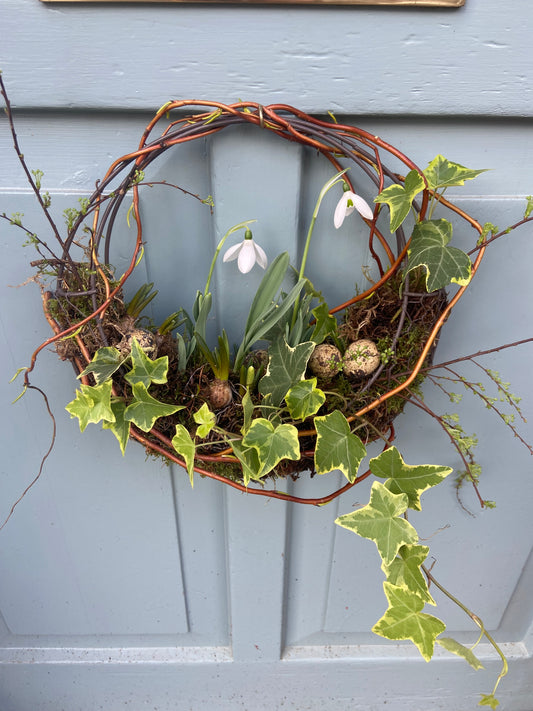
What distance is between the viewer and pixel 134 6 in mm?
Result: 614

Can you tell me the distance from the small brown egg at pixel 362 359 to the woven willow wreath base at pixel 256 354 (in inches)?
0.6

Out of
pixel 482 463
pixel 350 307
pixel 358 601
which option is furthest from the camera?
pixel 358 601

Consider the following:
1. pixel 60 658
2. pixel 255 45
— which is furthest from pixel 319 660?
pixel 255 45

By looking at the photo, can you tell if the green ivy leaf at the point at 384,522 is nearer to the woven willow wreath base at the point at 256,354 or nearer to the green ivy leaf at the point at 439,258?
the woven willow wreath base at the point at 256,354

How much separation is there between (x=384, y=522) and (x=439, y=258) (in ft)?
1.18

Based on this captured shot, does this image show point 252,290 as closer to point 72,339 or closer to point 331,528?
point 72,339

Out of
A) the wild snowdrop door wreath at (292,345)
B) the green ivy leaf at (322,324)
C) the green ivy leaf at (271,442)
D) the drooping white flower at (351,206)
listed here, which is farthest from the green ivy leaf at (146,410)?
the drooping white flower at (351,206)

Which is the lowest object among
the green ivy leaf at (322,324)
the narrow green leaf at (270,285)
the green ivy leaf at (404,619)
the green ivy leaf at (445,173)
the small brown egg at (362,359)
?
the green ivy leaf at (404,619)

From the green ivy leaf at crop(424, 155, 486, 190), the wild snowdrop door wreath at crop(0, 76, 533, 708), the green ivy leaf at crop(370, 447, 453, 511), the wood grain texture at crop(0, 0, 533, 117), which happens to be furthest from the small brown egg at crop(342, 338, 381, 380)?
the wood grain texture at crop(0, 0, 533, 117)

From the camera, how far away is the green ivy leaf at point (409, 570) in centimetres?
66

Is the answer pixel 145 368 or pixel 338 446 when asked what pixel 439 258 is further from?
pixel 145 368

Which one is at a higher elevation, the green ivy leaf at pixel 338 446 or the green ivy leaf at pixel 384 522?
the green ivy leaf at pixel 338 446

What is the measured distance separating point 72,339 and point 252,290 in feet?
0.93

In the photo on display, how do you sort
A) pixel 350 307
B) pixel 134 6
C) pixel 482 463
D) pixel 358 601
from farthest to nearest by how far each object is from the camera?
pixel 358 601
pixel 482 463
pixel 350 307
pixel 134 6
